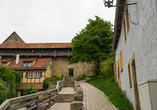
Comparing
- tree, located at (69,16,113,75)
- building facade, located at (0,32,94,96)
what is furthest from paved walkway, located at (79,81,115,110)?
building facade, located at (0,32,94,96)

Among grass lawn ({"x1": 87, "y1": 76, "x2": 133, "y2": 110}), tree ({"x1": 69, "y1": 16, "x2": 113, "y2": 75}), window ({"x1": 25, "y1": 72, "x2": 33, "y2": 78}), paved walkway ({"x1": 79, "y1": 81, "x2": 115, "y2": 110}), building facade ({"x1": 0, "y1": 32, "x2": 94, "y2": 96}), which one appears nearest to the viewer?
grass lawn ({"x1": 87, "y1": 76, "x2": 133, "y2": 110})

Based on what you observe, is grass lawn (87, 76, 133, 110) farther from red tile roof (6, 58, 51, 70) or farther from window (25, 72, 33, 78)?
window (25, 72, 33, 78)

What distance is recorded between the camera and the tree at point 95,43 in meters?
22.4

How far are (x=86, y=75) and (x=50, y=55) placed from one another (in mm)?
8659

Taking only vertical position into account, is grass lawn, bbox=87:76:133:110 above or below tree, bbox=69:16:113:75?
below

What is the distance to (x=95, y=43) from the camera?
2355 centimetres

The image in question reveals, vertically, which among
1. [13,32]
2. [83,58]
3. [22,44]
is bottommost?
[83,58]

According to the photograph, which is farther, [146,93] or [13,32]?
[13,32]

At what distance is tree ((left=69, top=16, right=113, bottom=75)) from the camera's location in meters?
22.4

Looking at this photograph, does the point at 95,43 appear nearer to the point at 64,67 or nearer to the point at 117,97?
the point at 64,67

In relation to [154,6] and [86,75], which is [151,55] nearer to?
[154,6]

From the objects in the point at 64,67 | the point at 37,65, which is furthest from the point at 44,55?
the point at 64,67

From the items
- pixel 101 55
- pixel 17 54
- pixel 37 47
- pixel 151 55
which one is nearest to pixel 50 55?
pixel 37 47

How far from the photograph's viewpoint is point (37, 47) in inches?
1256
